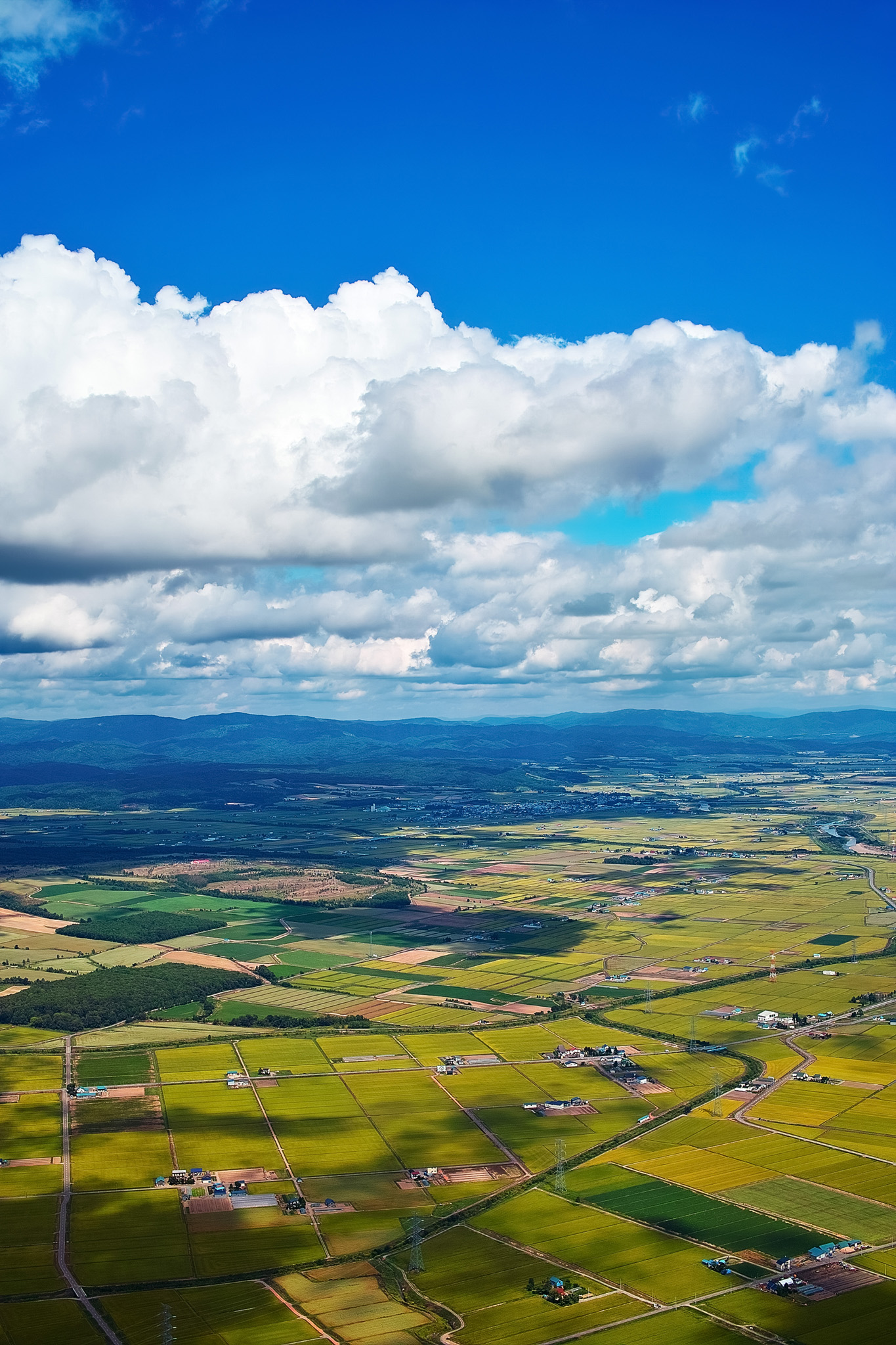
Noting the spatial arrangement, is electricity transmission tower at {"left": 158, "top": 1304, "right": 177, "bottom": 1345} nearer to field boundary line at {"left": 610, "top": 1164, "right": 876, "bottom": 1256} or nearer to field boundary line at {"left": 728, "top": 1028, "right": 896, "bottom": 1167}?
field boundary line at {"left": 610, "top": 1164, "right": 876, "bottom": 1256}

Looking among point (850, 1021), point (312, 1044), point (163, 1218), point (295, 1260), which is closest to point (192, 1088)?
point (312, 1044)

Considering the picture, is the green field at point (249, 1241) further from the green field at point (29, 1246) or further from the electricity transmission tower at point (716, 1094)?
the electricity transmission tower at point (716, 1094)

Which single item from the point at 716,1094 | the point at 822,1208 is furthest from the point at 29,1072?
the point at 822,1208

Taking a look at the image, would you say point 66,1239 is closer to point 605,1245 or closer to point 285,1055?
point 605,1245

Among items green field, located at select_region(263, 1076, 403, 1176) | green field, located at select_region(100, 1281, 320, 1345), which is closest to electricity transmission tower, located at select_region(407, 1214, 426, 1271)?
green field, located at select_region(100, 1281, 320, 1345)

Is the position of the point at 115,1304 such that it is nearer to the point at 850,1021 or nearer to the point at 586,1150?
the point at 586,1150
